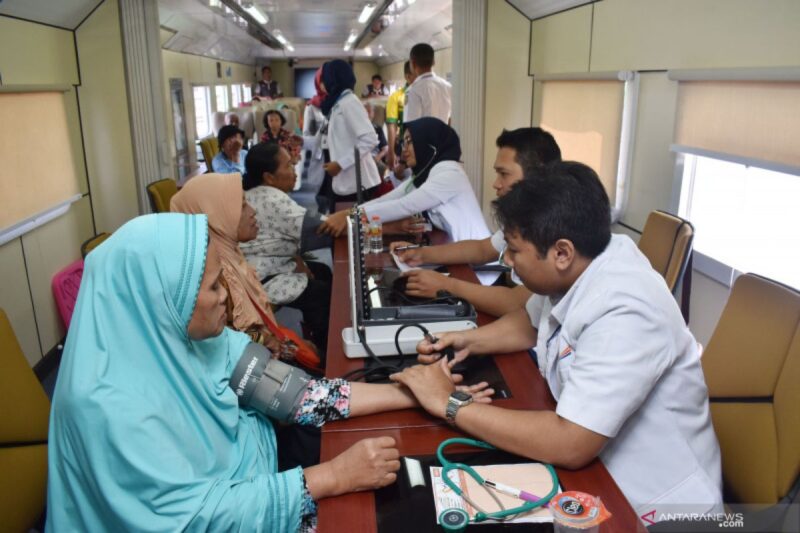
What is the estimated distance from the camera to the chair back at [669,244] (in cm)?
215

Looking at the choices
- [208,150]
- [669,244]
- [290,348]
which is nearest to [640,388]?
[669,244]

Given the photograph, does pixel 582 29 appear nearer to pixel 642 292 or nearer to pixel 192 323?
pixel 642 292

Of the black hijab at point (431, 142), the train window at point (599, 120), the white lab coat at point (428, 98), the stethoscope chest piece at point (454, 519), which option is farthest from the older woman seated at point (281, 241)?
the white lab coat at point (428, 98)

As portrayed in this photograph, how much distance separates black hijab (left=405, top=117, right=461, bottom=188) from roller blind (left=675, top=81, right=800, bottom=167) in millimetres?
1114

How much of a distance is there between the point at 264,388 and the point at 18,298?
91.3 inches

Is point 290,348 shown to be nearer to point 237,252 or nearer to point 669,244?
point 237,252

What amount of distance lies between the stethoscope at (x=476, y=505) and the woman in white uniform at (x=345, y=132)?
3550 millimetres

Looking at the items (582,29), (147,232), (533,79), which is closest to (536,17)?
(533,79)

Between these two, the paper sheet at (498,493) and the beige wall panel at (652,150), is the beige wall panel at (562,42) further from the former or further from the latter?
the paper sheet at (498,493)

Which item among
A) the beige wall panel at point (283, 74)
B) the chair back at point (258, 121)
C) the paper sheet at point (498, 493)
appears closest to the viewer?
the paper sheet at point (498, 493)

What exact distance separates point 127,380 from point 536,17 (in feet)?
13.5

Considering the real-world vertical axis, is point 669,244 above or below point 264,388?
above

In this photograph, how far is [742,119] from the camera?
2.17 m

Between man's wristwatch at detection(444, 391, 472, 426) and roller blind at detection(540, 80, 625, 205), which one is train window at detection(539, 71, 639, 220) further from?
man's wristwatch at detection(444, 391, 472, 426)
